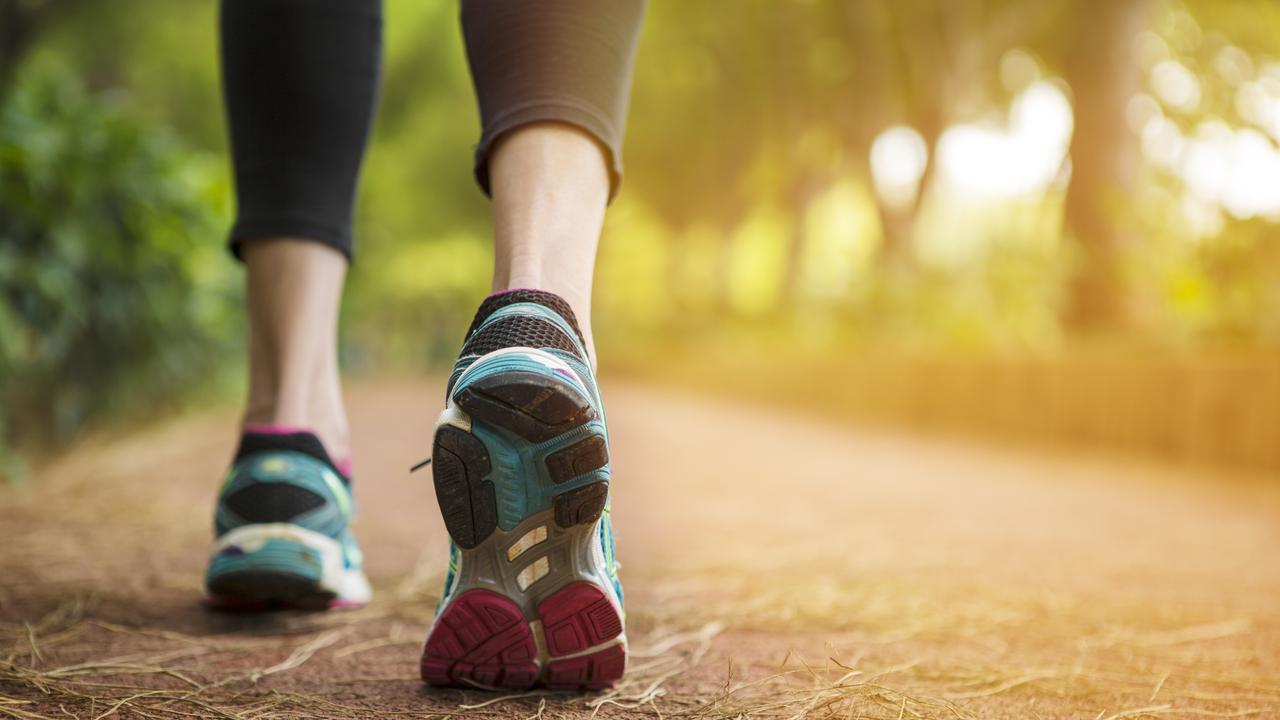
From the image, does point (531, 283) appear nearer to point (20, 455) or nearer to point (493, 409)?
point (493, 409)

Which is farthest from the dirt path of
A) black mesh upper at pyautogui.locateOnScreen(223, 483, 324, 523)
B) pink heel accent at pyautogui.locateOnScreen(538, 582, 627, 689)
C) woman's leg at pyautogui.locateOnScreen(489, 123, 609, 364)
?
woman's leg at pyautogui.locateOnScreen(489, 123, 609, 364)

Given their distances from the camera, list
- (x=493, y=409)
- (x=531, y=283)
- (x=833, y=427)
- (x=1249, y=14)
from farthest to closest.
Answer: (x=1249, y=14), (x=833, y=427), (x=531, y=283), (x=493, y=409)

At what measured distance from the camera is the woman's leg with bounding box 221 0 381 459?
1.38 metres

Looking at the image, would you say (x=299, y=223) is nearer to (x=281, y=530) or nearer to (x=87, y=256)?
(x=281, y=530)

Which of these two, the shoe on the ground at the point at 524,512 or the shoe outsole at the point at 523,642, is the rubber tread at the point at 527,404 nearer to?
the shoe on the ground at the point at 524,512

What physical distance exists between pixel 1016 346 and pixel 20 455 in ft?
16.7

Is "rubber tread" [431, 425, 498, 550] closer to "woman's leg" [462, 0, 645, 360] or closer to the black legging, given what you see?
"woman's leg" [462, 0, 645, 360]

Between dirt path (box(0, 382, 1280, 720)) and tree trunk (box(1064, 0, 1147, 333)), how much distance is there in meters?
3.71

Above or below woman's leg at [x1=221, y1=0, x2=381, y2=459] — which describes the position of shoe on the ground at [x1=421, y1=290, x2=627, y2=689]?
below

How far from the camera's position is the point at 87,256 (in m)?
2.79

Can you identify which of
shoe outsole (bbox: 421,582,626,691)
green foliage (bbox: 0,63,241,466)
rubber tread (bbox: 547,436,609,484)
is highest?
green foliage (bbox: 0,63,241,466)

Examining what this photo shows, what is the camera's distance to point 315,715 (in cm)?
87

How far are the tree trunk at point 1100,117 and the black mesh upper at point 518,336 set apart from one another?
6.18 m

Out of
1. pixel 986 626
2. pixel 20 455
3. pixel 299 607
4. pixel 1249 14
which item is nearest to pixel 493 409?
pixel 299 607
